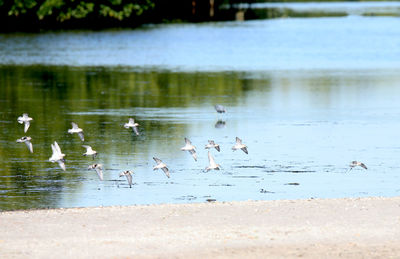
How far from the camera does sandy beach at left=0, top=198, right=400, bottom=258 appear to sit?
12.1 m

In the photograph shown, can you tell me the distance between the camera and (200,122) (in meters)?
25.6

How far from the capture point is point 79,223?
1354 centimetres

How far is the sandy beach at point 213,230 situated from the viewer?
12.1m

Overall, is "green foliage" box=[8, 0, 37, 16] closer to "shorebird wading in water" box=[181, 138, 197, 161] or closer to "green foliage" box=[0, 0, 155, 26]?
"green foliage" box=[0, 0, 155, 26]

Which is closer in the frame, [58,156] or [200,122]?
[58,156]

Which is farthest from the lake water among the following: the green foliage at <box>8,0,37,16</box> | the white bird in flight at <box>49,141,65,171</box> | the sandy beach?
the green foliage at <box>8,0,37,16</box>

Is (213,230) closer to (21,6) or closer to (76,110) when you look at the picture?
(76,110)

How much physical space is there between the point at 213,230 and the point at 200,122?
12.6 metres

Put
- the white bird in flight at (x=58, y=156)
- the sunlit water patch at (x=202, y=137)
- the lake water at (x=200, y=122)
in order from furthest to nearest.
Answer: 1. the white bird in flight at (x=58, y=156)
2. the lake water at (x=200, y=122)
3. the sunlit water patch at (x=202, y=137)

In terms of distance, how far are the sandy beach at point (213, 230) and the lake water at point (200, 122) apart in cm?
147

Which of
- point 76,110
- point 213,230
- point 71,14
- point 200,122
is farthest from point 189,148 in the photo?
point 71,14

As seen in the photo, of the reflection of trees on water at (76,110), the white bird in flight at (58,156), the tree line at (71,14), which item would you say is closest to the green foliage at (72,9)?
the tree line at (71,14)

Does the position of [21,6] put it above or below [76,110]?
above

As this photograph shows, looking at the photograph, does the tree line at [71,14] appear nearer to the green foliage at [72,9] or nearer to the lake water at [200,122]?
the green foliage at [72,9]
